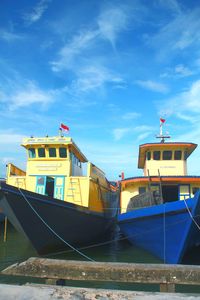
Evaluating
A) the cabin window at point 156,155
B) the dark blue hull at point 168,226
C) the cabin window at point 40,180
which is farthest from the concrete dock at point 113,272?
the cabin window at point 156,155

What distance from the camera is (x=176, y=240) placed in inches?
425

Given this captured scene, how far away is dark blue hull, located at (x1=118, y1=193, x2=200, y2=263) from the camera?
10391mm

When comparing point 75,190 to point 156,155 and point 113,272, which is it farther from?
point 113,272

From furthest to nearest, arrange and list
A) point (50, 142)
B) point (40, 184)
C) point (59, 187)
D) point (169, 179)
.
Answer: point (50, 142) < point (40, 184) < point (59, 187) < point (169, 179)

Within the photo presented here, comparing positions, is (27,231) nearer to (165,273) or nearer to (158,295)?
(165,273)

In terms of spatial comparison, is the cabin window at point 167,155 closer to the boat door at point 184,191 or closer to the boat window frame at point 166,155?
the boat window frame at point 166,155

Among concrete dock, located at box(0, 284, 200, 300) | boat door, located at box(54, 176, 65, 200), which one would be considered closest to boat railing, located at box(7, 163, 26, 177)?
boat door, located at box(54, 176, 65, 200)

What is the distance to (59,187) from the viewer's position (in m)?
15.8

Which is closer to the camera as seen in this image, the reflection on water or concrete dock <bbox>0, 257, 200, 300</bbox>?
concrete dock <bbox>0, 257, 200, 300</bbox>

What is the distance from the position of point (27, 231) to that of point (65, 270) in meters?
7.41

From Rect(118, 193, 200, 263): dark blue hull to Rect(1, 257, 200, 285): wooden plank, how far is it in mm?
5439

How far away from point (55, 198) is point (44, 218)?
4.12 ft

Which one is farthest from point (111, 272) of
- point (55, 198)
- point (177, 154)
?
point (177, 154)

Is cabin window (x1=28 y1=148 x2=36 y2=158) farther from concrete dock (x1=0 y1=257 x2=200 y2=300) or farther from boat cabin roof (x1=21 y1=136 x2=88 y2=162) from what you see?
concrete dock (x1=0 y1=257 x2=200 y2=300)
